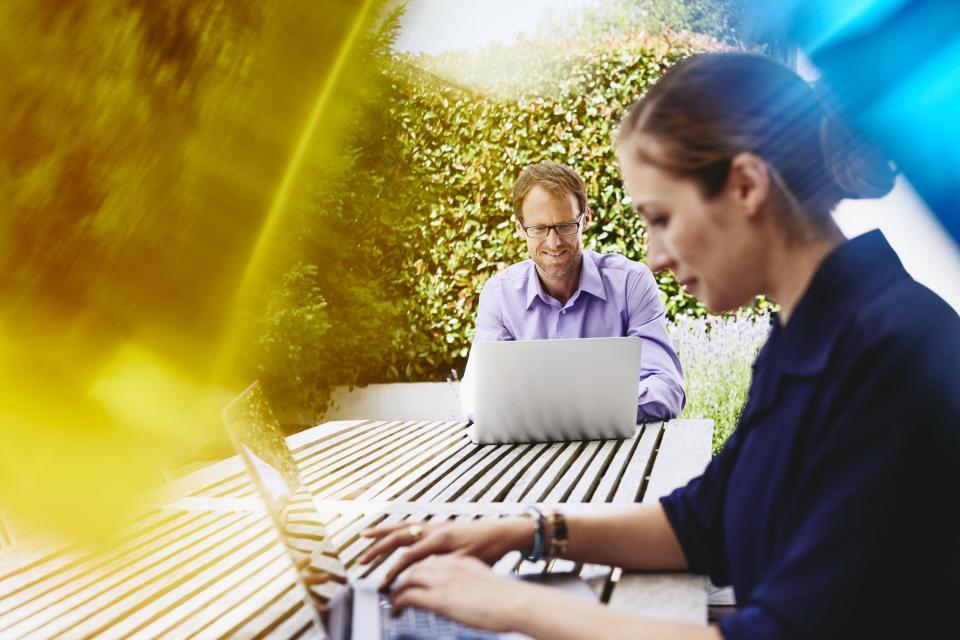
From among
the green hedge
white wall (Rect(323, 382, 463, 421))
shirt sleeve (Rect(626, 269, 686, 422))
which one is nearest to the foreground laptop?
shirt sleeve (Rect(626, 269, 686, 422))

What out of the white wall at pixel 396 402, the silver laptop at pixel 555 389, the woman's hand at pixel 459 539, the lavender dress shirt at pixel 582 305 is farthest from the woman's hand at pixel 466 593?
the white wall at pixel 396 402

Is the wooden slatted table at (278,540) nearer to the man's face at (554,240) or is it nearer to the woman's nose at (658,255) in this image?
the woman's nose at (658,255)

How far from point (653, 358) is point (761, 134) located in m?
1.82

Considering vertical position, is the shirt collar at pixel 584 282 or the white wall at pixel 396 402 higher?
the shirt collar at pixel 584 282

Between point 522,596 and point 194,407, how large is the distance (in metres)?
3.80

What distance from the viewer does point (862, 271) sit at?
882 mm

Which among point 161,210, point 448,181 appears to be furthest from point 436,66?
point 161,210

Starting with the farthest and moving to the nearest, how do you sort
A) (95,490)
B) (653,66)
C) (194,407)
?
(653,66) < (194,407) < (95,490)

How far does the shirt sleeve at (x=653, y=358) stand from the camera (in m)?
2.44

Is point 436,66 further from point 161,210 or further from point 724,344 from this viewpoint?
point 161,210

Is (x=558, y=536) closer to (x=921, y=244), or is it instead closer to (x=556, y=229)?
(x=556, y=229)

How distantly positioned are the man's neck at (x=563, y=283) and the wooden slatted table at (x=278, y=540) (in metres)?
0.95

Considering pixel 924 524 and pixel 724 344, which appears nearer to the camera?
pixel 924 524

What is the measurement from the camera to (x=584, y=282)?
306 cm
